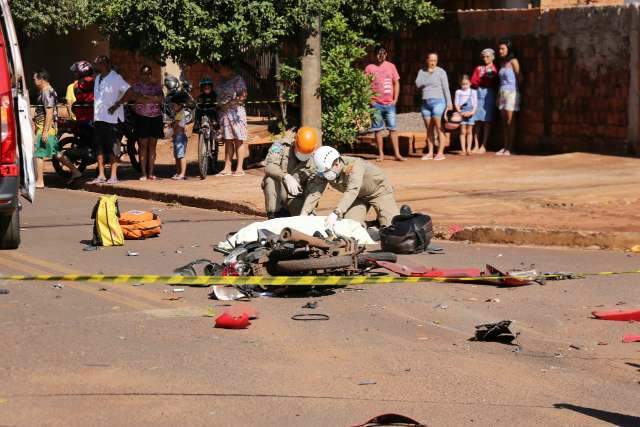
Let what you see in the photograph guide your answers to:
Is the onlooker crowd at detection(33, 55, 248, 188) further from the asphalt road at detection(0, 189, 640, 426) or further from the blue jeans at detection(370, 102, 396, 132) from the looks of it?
the asphalt road at detection(0, 189, 640, 426)

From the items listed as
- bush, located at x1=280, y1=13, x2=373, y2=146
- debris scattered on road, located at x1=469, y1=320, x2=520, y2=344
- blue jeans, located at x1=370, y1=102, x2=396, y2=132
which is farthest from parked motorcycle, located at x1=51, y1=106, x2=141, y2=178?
debris scattered on road, located at x1=469, y1=320, x2=520, y2=344

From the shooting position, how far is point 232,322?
9.57 meters

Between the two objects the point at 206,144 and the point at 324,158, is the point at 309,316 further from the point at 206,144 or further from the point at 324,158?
the point at 206,144

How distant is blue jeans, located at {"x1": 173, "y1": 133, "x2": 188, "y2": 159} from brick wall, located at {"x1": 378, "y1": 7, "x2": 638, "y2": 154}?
19.6ft

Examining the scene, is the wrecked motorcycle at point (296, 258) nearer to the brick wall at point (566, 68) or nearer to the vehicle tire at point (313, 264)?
the vehicle tire at point (313, 264)

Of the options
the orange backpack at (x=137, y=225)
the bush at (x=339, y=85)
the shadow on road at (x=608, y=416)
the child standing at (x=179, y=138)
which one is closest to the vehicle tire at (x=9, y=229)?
the orange backpack at (x=137, y=225)

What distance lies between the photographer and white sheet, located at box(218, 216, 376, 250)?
12750mm

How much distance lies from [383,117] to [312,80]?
6.48 feet

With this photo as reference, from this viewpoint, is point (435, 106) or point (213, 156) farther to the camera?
point (435, 106)

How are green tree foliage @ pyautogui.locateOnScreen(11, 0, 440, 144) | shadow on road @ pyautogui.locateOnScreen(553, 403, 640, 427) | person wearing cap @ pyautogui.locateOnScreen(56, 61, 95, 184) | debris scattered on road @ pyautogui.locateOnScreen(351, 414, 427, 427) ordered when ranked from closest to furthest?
1. debris scattered on road @ pyautogui.locateOnScreen(351, 414, 427, 427)
2. shadow on road @ pyautogui.locateOnScreen(553, 403, 640, 427)
3. green tree foliage @ pyautogui.locateOnScreen(11, 0, 440, 144)
4. person wearing cap @ pyautogui.locateOnScreen(56, 61, 95, 184)

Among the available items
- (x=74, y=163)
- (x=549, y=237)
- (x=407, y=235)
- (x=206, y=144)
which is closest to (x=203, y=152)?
(x=206, y=144)

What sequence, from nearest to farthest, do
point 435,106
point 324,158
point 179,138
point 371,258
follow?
point 371,258
point 324,158
point 179,138
point 435,106

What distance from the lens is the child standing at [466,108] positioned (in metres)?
23.1

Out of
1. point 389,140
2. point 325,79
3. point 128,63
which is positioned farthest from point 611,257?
point 128,63
